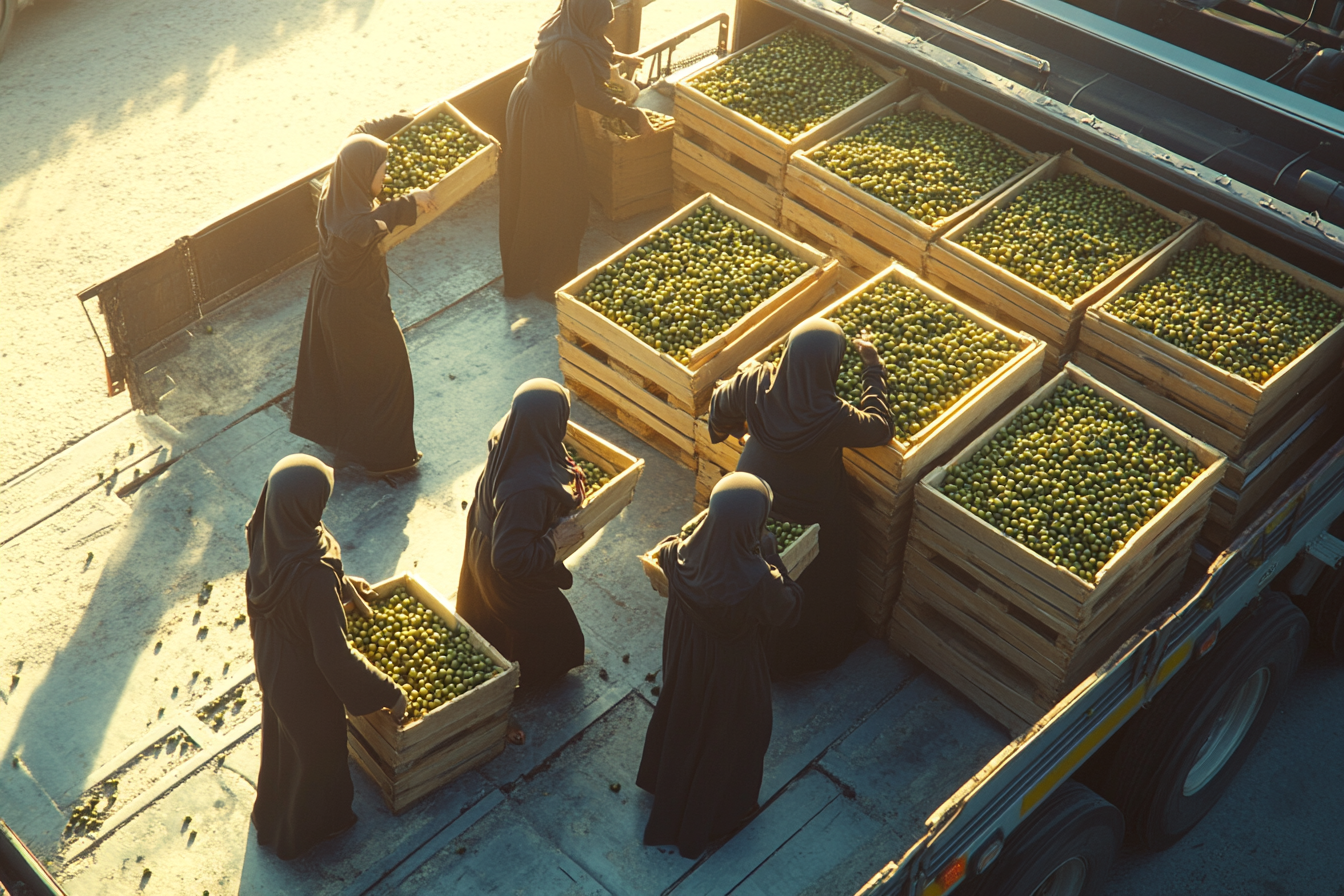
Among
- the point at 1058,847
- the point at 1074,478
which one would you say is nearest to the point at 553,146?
the point at 1074,478

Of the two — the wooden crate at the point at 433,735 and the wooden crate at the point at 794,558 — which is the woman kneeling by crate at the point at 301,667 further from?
the wooden crate at the point at 794,558

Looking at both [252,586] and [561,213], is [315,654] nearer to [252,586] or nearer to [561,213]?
[252,586]

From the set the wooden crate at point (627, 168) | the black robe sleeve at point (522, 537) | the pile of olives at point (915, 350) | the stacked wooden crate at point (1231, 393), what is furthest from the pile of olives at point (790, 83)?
the black robe sleeve at point (522, 537)

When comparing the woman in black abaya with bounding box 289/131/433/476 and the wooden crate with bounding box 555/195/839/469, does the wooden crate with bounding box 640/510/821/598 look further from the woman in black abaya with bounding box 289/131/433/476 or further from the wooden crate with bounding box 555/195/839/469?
the woman in black abaya with bounding box 289/131/433/476

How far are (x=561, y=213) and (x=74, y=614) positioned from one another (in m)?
4.28

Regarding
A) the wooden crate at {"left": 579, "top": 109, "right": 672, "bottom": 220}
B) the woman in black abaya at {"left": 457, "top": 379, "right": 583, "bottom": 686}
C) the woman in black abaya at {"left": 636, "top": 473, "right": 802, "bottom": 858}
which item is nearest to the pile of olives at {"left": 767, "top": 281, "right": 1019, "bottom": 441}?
the woman in black abaya at {"left": 636, "top": 473, "right": 802, "bottom": 858}

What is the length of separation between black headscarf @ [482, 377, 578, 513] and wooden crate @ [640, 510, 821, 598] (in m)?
0.56

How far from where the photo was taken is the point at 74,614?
24.4 ft

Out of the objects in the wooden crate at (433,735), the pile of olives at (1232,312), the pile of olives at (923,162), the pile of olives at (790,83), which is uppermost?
the pile of olives at (790,83)

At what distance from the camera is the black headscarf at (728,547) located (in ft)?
17.4

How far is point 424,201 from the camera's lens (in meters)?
8.08

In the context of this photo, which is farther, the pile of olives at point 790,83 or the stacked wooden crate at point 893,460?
the pile of olives at point 790,83

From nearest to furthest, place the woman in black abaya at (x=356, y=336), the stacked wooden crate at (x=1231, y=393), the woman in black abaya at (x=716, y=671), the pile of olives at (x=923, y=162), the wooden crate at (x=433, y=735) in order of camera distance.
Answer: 1. the woman in black abaya at (x=716, y=671)
2. the wooden crate at (x=433, y=735)
3. the stacked wooden crate at (x=1231, y=393)
4. the woman in black abaya at (x=356, y=336)
5. the pile of olives at (x=923, y=162)

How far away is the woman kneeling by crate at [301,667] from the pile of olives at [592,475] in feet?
4.75
